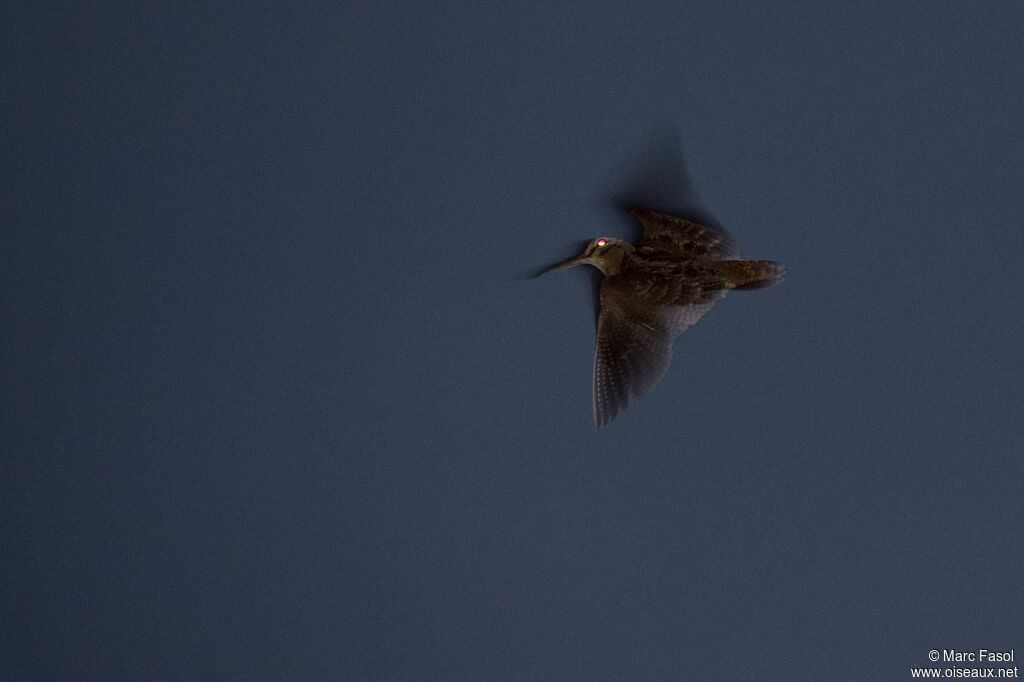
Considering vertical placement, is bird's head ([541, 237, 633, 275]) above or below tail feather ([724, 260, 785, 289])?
above

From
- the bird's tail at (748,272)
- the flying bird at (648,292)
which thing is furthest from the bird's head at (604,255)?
the bird's tail at (748,272)

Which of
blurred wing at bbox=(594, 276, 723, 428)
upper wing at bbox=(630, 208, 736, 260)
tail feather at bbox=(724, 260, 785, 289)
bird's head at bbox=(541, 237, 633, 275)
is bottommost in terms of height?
blurred wing at bbox=(594, 276, 723, 428)

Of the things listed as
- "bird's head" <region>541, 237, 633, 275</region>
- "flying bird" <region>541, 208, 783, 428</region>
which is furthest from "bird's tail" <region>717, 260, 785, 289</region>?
"bird's head" <region>541, 237, 633, 275</region>

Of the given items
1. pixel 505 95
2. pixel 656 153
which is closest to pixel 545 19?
pixel 505 95

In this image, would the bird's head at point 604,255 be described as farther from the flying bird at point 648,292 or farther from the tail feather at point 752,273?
the tail feather at point 752,273

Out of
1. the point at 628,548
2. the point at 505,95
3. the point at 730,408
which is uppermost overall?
the point at 505,95

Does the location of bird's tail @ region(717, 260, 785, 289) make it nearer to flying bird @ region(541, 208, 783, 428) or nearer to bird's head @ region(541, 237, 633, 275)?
flying bird @ region(541, 208, 783, 428)

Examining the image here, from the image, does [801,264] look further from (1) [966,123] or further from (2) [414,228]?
(2) [414,228]
